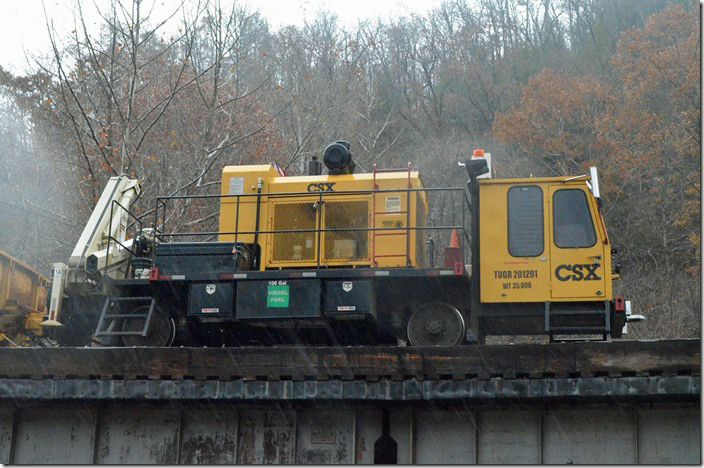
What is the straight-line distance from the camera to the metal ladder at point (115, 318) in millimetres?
11797

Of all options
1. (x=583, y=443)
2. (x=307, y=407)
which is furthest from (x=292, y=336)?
(x=583, y=443)

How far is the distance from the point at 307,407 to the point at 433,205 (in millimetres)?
25319

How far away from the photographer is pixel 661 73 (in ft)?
139

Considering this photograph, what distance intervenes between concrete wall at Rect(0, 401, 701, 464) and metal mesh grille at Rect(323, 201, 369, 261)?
324 centimetres

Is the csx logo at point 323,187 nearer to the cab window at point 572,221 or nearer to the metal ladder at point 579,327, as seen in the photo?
the cab window at point 572,221

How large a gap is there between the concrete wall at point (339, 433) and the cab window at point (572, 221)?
2.79 meters

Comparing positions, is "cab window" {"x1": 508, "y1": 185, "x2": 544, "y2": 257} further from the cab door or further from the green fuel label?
the green fuel label

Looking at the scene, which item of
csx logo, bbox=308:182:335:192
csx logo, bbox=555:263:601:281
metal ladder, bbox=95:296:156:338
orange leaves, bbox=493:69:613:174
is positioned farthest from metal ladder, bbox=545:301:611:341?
orange leaves, bbox=493:69:613:174

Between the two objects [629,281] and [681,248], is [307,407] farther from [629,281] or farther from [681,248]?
[681,248]

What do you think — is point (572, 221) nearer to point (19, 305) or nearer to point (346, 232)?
point (346, 232)

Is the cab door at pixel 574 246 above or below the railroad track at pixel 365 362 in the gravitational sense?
above

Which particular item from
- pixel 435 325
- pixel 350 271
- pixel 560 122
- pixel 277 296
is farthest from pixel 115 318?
pixel 560 122

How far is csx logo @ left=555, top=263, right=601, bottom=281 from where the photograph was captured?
37.3 feet

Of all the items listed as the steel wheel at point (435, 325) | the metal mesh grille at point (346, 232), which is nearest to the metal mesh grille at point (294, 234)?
the metal mesh grille at point (346, 232)
